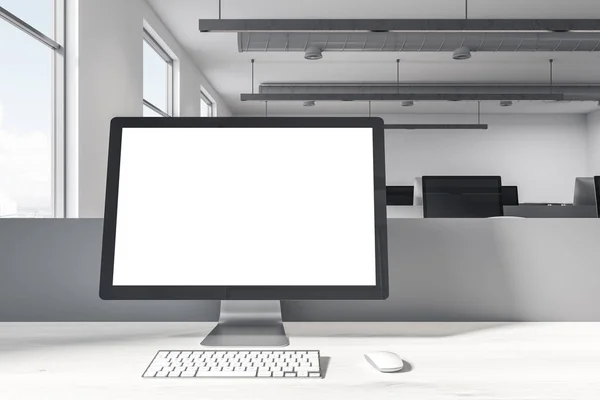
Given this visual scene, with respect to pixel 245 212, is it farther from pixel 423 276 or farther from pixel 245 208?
pixel 423 276

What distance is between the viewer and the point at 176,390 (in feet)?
2.55

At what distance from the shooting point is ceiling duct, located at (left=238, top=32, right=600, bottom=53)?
4.98 m

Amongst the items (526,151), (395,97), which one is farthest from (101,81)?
(526,151)

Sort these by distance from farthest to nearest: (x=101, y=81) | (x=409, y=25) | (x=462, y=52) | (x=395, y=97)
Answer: (x=395, y=97) → (x=462, y=52) → (x=101, y=81) → (x=409, y=25)

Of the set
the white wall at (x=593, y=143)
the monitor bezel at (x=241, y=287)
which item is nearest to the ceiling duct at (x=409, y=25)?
the monitor bezel at (x=241, y=287)

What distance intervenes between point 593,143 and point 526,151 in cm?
130

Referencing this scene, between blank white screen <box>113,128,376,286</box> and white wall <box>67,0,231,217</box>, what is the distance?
3.09 metres

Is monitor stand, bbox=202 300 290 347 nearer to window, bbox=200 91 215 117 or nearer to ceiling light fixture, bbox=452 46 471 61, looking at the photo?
ceiling light fixture, bbox=452 46 471 61

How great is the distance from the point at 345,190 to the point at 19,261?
0.82 m

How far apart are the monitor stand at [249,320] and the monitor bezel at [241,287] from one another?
8cm

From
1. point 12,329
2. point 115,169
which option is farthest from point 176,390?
point 12,329

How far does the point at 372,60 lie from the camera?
7277 millimetres

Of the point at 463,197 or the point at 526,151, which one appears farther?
the point at 526,151

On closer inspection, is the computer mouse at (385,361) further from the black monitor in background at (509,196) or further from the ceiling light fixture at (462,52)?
the ceiling light fixture at (462,52)
